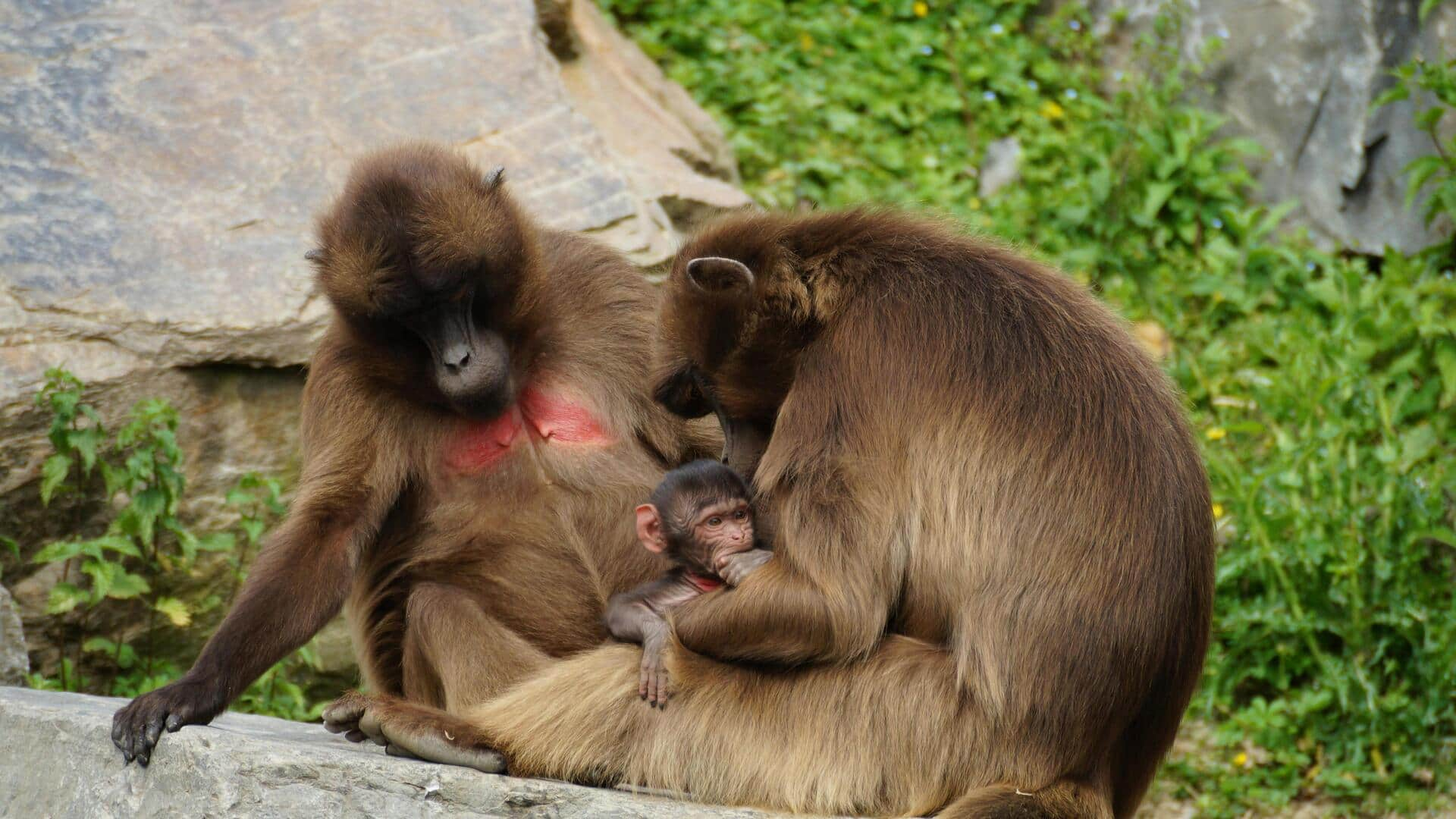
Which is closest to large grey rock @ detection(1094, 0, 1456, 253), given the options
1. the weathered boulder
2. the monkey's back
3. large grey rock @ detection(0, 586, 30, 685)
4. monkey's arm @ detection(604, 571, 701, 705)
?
the weathered boulder

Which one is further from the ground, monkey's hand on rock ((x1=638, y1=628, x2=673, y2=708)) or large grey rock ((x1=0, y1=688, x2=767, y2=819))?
monkey's hand on rock ((x1=638, y1=628, x2=673, y2=708))

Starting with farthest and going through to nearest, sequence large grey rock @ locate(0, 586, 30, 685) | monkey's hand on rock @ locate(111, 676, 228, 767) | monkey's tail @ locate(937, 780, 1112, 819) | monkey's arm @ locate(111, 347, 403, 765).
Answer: large grey rock @ locate(0, 586, 30, 685) < monkey's arm @ locate(111, 347, 403, 765) < monkey's hand on rock @ locate(111, 676, 228, 767) < monkey's tail @ locate(937, 780, 1112, 819)

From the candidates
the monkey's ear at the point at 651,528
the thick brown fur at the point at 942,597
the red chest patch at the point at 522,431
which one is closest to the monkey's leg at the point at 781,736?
the thick brown fur at the point at 942,597

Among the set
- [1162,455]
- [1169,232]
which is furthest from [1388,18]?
[1162,455]

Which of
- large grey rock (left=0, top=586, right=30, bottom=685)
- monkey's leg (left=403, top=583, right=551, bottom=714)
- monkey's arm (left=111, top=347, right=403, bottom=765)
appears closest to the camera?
monkey's arm (left=111, top=347, right=403, bottom=765)

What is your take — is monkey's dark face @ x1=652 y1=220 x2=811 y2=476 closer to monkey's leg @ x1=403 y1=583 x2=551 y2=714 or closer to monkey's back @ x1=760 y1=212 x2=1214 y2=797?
monkey's back @ x1=760 y1=212 x2=1214 y2=797

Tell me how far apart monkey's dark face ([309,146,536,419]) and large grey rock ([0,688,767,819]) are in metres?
1.21

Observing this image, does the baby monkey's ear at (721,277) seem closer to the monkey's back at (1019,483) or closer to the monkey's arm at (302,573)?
the monkey's back at (1019,483)

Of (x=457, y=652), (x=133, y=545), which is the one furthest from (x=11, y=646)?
(x=457, y=652)

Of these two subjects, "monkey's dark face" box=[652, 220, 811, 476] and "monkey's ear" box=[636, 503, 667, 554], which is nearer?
"monkey's dark face" box=[652, 220, 811, 476]

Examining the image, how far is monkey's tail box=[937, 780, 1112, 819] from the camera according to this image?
3943mm

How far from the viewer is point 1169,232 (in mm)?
9555

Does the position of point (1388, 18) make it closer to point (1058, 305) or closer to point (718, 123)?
point (718, 123)

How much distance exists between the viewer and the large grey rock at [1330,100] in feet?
29.9
